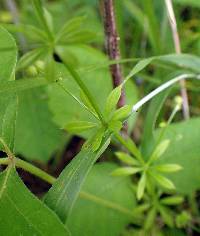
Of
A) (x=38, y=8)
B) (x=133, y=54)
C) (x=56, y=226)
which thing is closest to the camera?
(x=38, y=8)

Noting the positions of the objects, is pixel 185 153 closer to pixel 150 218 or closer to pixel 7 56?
pixel 150 218

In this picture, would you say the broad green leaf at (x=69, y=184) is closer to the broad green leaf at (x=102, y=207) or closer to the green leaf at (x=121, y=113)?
the green leaf at (x=121, y=113)

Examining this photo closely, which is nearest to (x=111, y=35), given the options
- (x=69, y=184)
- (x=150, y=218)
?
(x=69, y=184)

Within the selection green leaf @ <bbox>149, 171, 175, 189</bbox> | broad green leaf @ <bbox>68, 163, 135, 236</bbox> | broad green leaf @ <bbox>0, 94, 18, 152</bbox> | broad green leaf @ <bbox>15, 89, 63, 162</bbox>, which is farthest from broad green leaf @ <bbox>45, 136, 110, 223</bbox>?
broad green leaf @ <bbox>15, 89, 63, 162</bbox>

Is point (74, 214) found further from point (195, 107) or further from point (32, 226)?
point (195, 107)

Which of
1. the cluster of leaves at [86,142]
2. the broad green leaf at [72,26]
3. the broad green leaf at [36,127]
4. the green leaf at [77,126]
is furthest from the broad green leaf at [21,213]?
the broad green leaf at [36,127]

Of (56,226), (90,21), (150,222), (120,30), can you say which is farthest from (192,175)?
(90,21)
